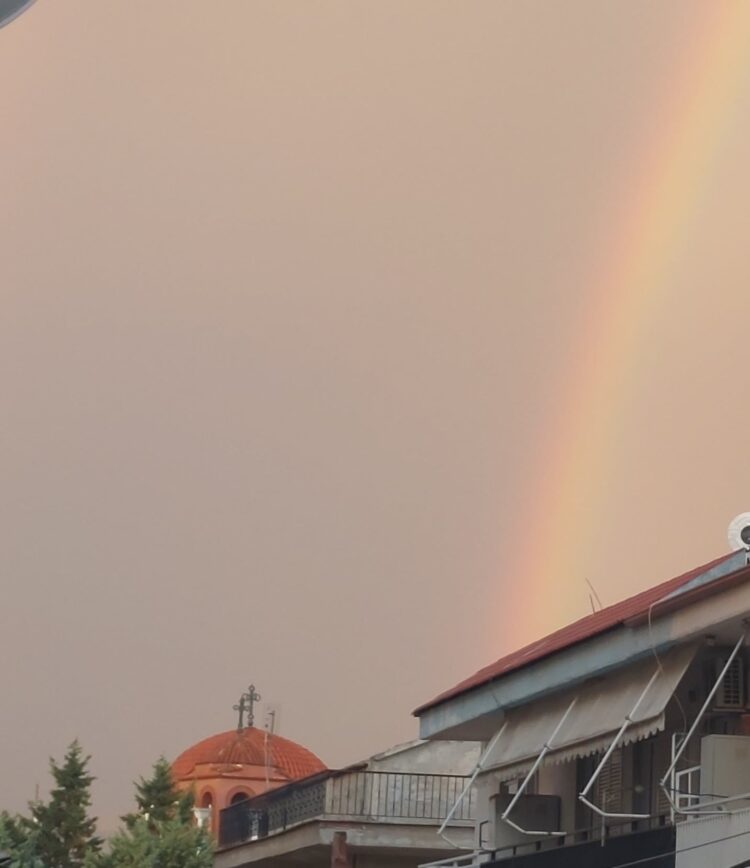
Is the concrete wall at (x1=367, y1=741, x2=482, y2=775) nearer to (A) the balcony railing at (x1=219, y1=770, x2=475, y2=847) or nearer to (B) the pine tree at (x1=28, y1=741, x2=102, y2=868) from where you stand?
(A) the balcony railing at (x1=219, y1=770, x2=475, y2=847)

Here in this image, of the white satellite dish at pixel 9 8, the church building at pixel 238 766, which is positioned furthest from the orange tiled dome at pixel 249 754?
the white satellite dish at pixel 9 8

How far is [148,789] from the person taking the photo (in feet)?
158

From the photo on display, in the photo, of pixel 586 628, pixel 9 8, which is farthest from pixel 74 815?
pixel 9 8

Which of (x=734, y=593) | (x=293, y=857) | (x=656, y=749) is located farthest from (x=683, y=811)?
(x=293, y=857)

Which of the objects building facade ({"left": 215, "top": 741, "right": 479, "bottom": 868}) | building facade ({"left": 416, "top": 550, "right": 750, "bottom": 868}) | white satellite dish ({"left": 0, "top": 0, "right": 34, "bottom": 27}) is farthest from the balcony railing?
white satellite dish ({"left": 0, "top": 0, "right": 34, "bottom": 27})

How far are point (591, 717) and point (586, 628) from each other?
11.2 feet

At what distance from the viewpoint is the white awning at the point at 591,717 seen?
60.9 ft

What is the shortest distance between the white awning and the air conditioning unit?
0.60 m

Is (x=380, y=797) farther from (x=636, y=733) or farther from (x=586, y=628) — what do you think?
(x=636, y=733)

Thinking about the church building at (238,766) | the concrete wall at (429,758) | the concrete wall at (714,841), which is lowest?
the concrete wall at (714,841)

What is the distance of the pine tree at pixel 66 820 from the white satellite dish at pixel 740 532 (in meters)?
30.5

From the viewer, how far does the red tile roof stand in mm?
20766

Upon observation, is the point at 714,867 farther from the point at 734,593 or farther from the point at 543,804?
the point at 543,804

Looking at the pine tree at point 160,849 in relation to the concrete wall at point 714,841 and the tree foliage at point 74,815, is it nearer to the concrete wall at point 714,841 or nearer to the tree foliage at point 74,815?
the tree foliage at point 74,815
